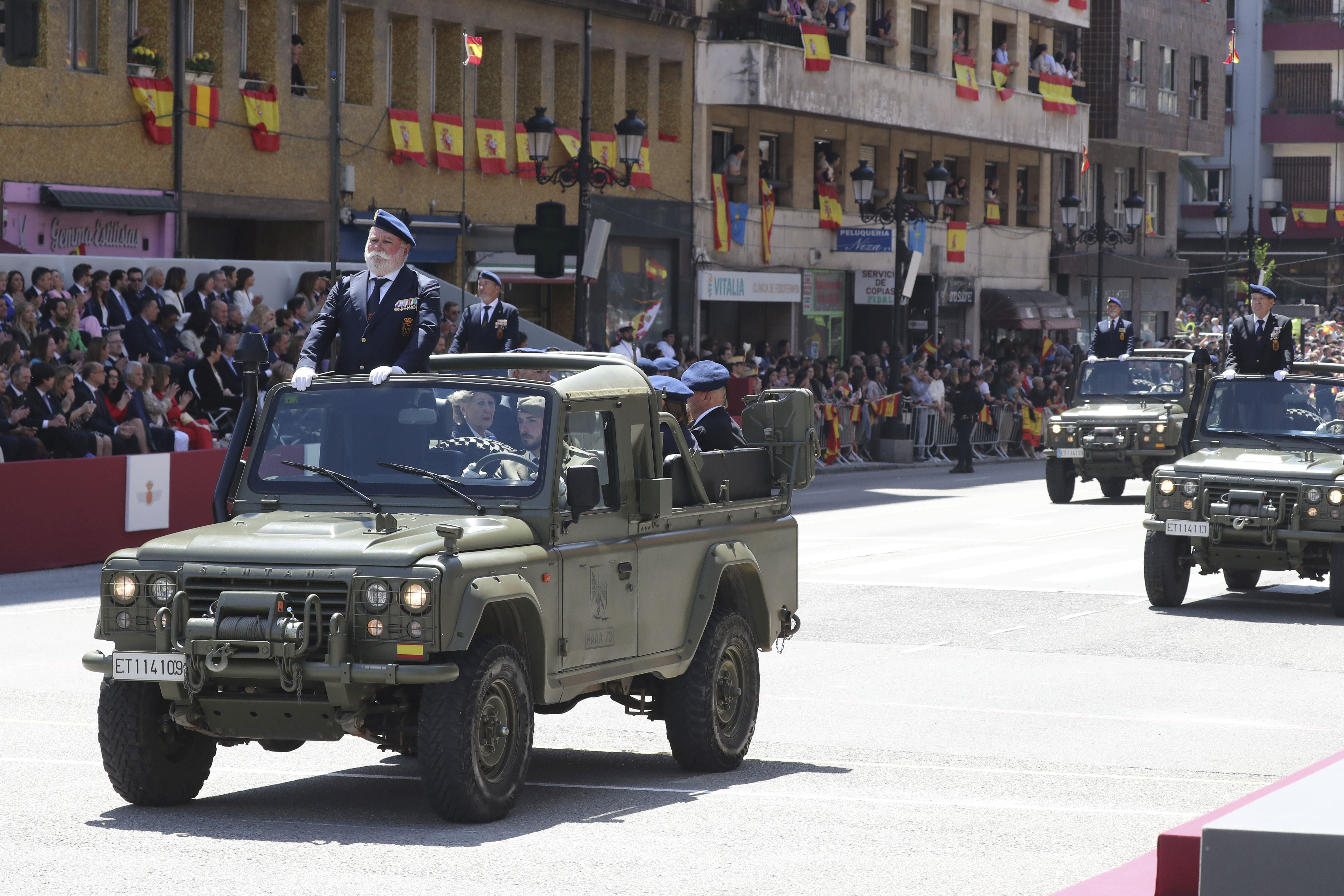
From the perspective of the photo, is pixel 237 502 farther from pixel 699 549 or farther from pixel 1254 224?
pixel 1254 224

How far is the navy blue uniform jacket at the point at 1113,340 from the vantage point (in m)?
31.4

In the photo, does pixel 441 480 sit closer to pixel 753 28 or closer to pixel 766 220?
pixel 753 28

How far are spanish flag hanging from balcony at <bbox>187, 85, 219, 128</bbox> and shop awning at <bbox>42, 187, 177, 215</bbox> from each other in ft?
4.24

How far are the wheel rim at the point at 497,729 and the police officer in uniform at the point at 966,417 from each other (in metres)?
29.5

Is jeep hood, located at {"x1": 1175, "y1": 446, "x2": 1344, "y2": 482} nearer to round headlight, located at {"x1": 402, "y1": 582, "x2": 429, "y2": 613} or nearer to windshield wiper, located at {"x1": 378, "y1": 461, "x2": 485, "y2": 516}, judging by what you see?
windshield wiper, located at {"x1": 378, "y1": 461, "x2": 485, "y2": 516}

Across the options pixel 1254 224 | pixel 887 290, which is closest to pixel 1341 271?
pixel 1254 224

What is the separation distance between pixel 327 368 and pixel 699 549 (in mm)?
13524

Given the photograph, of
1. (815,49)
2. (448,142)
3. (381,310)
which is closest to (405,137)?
(448,142)

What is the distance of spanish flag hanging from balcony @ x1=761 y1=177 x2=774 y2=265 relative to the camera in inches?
1834

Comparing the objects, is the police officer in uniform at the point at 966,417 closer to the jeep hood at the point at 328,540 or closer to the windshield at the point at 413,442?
the windshield at the point at 413,442

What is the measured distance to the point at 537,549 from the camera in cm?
903

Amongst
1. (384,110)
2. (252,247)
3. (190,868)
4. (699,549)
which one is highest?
(384,110)

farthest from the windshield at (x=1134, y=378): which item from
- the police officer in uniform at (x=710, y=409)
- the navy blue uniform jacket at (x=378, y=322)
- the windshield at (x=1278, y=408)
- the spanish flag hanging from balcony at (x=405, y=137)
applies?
the navy blue uniform jacket at (x=378, y=322)

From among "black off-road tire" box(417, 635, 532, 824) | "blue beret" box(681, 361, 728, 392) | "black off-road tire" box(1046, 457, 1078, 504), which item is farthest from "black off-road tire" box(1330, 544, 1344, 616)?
"black off-road tire" box(1046, 457, 1078, 504)
